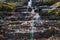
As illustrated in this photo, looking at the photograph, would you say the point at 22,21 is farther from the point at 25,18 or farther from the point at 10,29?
the point at 10,29

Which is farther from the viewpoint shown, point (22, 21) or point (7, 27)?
point (22, 21)

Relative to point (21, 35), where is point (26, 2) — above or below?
above

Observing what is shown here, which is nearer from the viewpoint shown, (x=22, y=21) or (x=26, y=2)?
(x=22, y=21)

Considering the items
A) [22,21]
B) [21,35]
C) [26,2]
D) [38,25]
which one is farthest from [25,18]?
[26,2]

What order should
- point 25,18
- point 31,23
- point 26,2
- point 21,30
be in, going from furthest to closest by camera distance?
point 26,2
point 25,18
point 31,23
point 21,30

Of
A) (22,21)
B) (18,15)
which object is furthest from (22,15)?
(22,21)

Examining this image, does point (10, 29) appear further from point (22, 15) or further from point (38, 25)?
point (22, 15)

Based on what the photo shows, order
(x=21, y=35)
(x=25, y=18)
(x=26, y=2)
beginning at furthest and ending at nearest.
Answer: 1. (x=26, y=2)
2. (x=25, y=18)
3. (x=21, y=35)

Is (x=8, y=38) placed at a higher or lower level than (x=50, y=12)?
lower

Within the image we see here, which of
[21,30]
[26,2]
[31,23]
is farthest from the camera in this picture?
[26,2]
